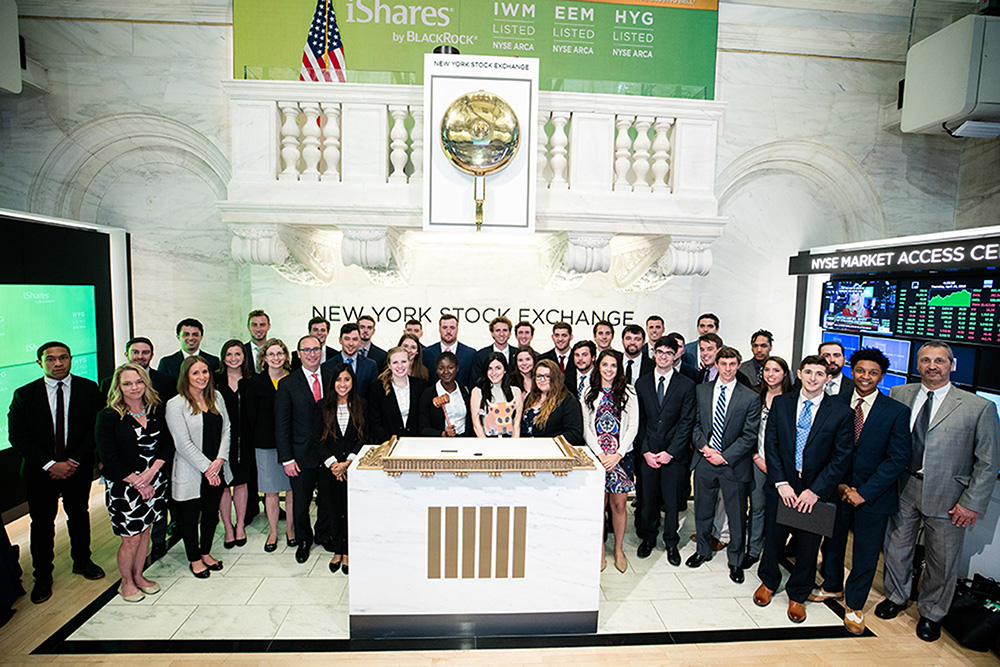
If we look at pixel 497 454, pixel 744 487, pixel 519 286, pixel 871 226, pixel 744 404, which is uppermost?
pixel 871 226

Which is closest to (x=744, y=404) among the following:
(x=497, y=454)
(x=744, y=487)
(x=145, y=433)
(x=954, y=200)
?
(x=744, y=487)

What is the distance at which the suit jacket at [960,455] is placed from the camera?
315 centimetres

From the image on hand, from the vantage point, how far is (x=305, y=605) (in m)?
3.37

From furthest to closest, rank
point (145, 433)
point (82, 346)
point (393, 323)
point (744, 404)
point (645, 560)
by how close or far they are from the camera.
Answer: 1. point (393, 323)
2. point (82, 346)
3. point (645, 560)
4. point (744, 404)
5. point (145, 433)

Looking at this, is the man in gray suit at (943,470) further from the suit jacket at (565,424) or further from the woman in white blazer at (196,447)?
the woman in white blazer at (196,447)

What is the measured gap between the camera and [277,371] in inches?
159

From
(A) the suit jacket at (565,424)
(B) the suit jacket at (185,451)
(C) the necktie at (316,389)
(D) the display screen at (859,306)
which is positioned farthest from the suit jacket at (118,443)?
(D) the display screen at (859,306)

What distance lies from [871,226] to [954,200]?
1.15 meters

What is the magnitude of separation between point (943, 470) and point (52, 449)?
600 cm

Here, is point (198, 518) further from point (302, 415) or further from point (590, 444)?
point (590, 444)

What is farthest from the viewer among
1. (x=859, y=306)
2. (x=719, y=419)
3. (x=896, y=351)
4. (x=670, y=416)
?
(x=859, y=306)

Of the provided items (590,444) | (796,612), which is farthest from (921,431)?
(590,444)

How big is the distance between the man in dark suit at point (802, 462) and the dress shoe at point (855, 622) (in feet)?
0.86

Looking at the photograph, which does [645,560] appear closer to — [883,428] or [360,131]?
[883,428]
